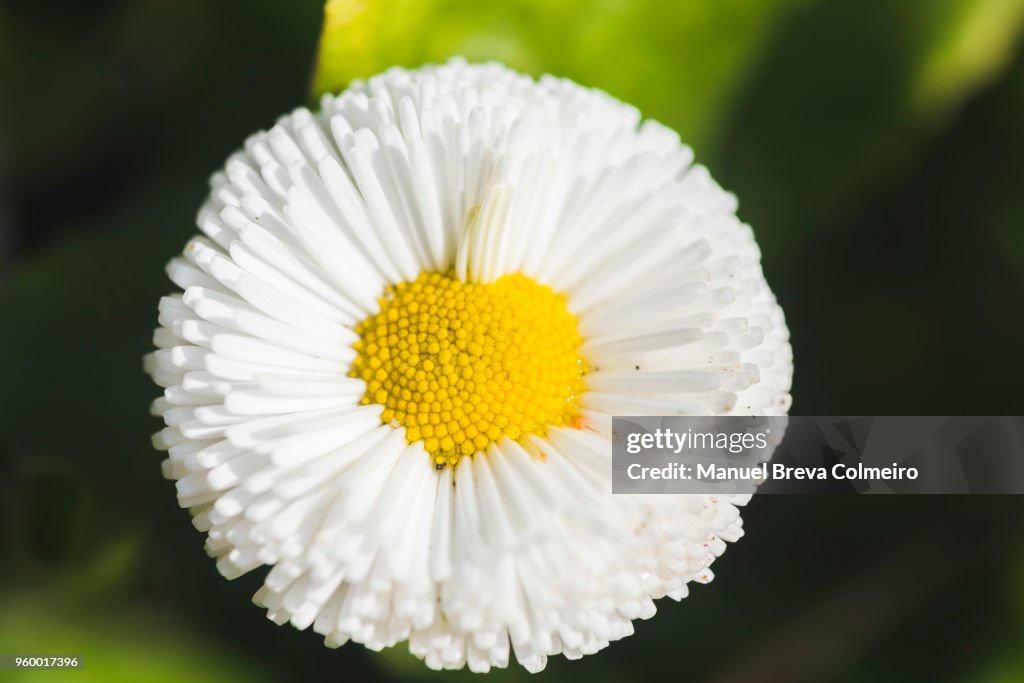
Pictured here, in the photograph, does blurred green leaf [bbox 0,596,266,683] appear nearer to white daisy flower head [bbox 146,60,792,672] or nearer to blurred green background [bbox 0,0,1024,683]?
blurred green background [bbox 0,0,1024,683]

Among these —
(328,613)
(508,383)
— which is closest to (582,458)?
(508,383)

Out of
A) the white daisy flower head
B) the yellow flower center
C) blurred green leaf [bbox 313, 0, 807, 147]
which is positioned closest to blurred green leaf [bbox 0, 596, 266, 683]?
the white daisy flower head

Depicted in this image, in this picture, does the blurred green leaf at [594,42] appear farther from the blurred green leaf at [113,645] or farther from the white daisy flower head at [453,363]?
the blurred green leaf at [113,645]

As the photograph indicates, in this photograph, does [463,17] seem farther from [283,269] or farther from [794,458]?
[794,458]

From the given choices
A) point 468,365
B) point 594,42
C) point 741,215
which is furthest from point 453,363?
point 741,215

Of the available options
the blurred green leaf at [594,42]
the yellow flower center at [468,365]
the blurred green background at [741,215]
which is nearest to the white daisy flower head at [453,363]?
the yellow flower center at [468,365]

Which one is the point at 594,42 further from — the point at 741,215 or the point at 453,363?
the point at 453,363
